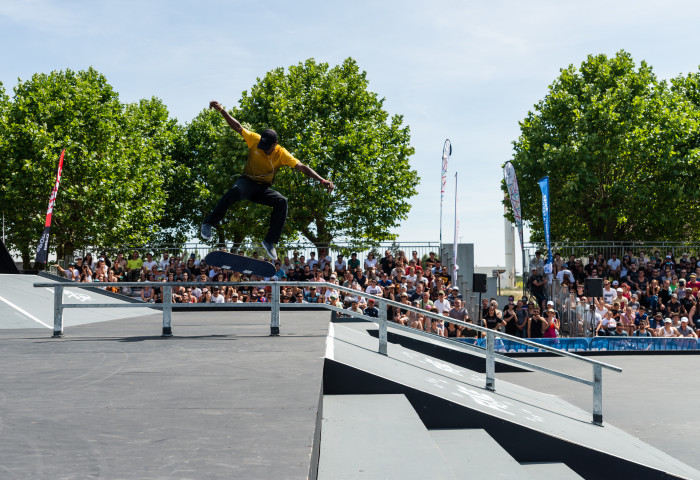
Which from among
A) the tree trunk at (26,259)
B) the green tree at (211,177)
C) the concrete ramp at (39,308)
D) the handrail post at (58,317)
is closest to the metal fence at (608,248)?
the green tree at (211,177)

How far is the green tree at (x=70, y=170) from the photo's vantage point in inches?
1234

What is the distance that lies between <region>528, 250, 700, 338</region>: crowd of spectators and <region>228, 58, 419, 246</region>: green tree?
11379 mm

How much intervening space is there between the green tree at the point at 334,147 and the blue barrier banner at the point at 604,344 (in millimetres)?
16428

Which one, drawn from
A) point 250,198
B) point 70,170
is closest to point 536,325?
point 250,198

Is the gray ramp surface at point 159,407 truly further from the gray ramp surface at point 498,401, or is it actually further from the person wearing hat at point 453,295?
the person wearing hat at point 453,295

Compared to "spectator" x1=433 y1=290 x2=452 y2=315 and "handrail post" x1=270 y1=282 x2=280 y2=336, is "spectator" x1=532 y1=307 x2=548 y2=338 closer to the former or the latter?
"spectator" x1=433 y1=290 x2=452 y2=315

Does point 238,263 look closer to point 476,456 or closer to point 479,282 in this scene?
point 476,456

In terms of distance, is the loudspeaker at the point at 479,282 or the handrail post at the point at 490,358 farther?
the loudspeaker at the point at 479,282

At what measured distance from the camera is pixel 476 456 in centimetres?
542

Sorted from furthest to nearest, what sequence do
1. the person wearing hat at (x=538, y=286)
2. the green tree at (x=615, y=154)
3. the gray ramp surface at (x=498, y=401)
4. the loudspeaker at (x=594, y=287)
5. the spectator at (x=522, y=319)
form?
the green tree at (x=615, y=154) → the person wearing hat at (x=538, y=286) → the loudspeaker at (x=594, y=287) → the spectator at (x=522, y=319) → the gray ramp surface at (x=498, y=401)

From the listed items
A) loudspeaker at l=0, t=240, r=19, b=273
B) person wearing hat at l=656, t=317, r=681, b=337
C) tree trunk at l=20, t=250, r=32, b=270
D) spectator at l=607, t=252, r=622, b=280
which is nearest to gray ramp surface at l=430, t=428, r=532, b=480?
person wearing hat at l=656, t=317, r=681, b=337

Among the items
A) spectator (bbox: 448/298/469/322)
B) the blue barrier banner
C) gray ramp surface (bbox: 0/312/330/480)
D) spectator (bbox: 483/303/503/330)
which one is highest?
gray ramp surface (bbox: 0/312/330/480)

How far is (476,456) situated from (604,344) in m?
12.5

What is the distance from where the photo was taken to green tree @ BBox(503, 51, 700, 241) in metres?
32.6
